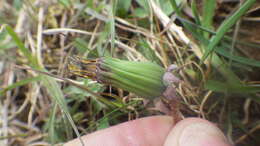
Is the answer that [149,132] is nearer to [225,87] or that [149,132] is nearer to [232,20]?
[225,87]

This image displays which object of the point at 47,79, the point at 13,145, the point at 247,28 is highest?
the point at 247,28

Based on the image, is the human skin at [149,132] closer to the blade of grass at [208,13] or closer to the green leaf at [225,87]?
the green leaf at [225,87]

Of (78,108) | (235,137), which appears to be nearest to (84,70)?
(78,108)

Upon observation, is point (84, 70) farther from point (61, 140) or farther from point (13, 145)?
point (13, 145)

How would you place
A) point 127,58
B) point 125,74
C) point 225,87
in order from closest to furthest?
point 125,74 < point 225,87 < point 127,58

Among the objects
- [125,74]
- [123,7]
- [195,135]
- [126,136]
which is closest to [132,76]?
[125,74]

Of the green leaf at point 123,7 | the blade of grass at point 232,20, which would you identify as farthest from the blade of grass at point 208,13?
the green leaf at point 123,7

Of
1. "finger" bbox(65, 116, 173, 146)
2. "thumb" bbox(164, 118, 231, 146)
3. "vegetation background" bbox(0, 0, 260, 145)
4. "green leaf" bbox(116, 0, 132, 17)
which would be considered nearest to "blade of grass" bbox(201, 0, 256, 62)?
"vegetation background" bbox(0, 0, 260, 145)
